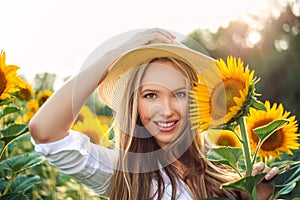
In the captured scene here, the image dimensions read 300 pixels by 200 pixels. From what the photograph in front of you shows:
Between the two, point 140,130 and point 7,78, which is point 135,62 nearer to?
point 140,130

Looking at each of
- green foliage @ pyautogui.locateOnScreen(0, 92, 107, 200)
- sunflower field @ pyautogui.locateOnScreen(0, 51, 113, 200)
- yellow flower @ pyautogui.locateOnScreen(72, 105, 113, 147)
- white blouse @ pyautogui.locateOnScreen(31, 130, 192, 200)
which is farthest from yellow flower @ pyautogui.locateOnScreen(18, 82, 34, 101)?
white blouse @ pyautogui.locateOnScreen(31, 130, 192, 200)

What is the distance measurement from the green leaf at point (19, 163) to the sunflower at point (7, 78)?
0.23 meters

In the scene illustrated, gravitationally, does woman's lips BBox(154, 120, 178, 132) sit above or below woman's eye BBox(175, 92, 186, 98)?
below

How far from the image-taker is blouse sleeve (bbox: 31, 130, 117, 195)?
1500mm

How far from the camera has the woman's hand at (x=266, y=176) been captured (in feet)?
4.54

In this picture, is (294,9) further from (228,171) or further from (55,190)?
(228,171)

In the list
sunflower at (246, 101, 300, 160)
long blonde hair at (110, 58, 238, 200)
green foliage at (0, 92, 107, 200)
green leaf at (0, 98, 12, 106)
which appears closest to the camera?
long blonde hair at (110, 58, 238, 200)

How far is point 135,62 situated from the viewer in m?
1.52

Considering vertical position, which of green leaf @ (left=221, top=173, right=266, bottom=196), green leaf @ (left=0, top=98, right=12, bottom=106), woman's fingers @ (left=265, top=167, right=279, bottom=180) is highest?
woman's fingers @ (left=265, top=167, right=279, bottom=180)

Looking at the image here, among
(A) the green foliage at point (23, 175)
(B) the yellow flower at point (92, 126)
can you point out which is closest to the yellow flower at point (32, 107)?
(A) the green foliage at point (23, 175)

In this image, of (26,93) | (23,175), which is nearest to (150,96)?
(23,175)

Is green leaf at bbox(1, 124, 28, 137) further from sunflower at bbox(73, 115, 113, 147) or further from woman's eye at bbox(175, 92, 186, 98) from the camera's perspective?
woman's eye at bbox(175, 92, 186, 98)

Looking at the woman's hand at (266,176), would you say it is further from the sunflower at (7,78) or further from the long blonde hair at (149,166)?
the sunflower at (7,78)

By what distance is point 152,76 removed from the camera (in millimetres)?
1522
